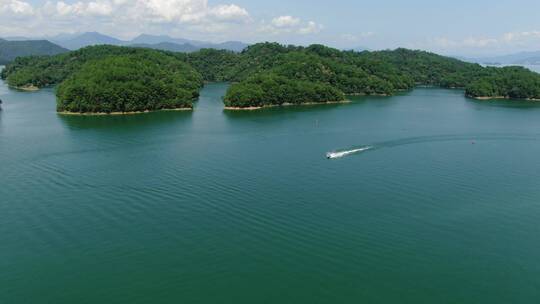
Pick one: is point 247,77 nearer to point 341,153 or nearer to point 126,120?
point 126,120

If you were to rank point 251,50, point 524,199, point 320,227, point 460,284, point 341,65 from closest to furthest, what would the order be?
point 460,284
point 320,227
point 524,199
point 341,65
point 251,50

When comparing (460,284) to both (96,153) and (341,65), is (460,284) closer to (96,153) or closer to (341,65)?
(96,153)

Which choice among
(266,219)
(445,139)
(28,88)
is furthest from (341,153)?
(28,88)

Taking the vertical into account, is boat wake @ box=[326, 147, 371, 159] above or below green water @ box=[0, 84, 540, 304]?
above

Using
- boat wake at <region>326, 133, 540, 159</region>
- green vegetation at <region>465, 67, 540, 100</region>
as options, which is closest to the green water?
boat wake at <region>326, 133, 540, 159</region>

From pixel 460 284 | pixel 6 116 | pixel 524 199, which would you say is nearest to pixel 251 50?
pixel 6 116

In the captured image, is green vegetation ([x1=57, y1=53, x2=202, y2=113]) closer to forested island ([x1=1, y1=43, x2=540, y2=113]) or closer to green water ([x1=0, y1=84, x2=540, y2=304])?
forested island ([x1=1, y1=43, x2=540, y2=113])
